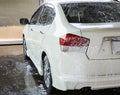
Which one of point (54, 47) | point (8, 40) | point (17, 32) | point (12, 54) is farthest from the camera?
point (17, 32)

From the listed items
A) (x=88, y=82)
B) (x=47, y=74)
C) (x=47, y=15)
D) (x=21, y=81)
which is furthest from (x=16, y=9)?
(x=88, y=82)

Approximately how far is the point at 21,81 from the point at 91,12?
210cm

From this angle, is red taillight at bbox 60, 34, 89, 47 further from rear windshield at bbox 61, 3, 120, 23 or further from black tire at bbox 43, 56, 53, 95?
black tire at bbox 43, 56, 53, 95

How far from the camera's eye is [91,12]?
5.88m

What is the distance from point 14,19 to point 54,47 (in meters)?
Answer: 13.8

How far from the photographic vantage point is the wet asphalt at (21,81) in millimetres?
6016

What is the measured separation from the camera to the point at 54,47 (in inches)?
210

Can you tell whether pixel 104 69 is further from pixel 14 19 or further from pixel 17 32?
pixel 14 19

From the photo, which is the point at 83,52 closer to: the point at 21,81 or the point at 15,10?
→ the point at 21,81

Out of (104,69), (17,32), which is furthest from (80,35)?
(17,32)

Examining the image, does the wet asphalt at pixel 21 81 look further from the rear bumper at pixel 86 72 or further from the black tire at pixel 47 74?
the rear bumper at pixel 86 72

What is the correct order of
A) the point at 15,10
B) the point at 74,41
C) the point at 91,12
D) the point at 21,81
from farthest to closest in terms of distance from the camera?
the point at 15,10 → the point at 21,81 → the point at 91,12 → the point at 74,41

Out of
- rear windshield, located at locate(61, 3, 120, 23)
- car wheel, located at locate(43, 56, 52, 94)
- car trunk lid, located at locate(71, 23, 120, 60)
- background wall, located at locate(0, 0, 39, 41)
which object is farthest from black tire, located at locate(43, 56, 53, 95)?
background wall, located at locate(0, 0, 39, 41)

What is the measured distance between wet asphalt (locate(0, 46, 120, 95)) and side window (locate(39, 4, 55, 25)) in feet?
4.09
